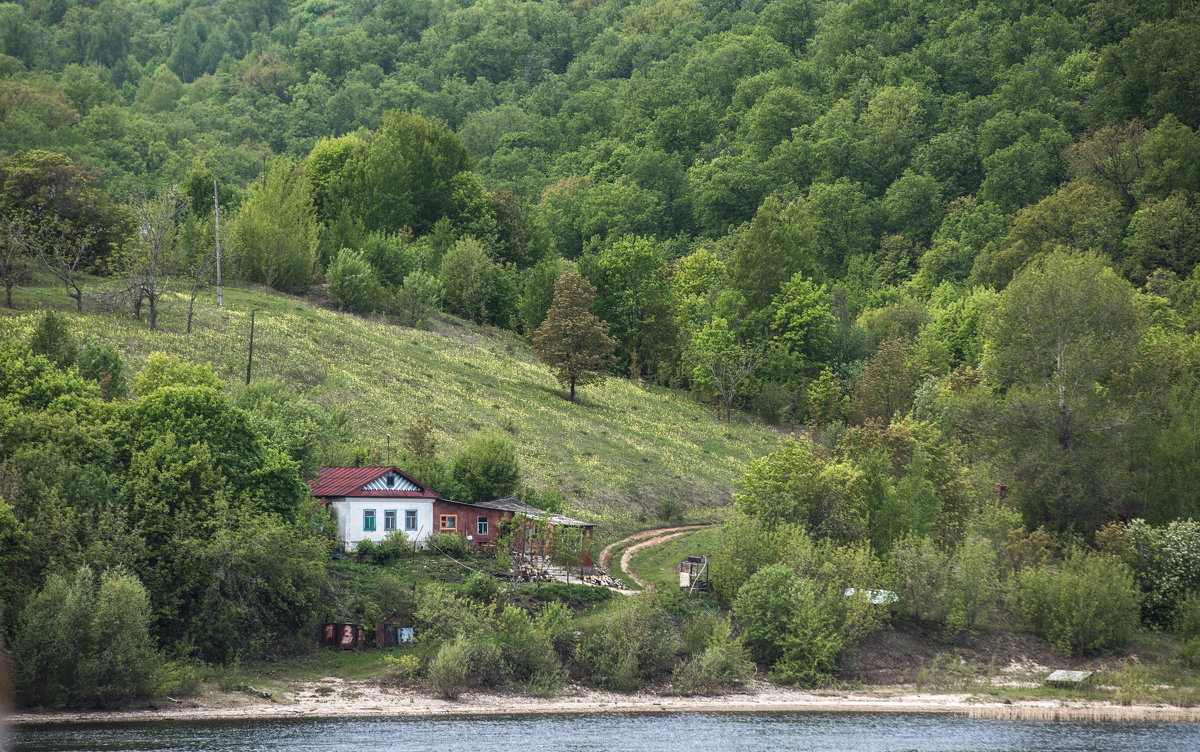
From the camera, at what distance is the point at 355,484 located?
59.8 metres

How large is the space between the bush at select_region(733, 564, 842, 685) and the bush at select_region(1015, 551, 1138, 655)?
11268mm

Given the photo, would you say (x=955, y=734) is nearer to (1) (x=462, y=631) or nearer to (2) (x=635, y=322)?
(1) (x=462, y=631)

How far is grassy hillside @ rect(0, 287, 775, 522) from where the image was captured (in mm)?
75562

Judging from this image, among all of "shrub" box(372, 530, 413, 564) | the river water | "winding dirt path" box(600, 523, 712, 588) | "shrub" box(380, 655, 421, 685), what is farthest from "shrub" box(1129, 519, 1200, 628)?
"shrub" box(380, 655, 421, 685)

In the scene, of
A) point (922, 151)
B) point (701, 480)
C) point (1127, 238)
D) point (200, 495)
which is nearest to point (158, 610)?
point (200, 495)

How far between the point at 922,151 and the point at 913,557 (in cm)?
9297

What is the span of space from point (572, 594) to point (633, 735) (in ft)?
35.6

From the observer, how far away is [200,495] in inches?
2056

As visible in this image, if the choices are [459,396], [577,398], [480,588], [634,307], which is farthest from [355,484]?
[634,307]

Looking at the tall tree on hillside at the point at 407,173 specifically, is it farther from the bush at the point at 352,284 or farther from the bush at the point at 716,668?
the bush at the point at 716,668

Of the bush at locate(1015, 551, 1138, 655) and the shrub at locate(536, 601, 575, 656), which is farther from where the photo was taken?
the bush at locate(1015, 551, 1138, 655)

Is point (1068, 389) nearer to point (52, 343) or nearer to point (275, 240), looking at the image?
point (52, 343)

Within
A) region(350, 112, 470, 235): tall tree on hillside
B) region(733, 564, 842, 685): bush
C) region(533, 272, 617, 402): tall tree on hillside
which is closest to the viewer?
region(733, 564, 842, 685): bush

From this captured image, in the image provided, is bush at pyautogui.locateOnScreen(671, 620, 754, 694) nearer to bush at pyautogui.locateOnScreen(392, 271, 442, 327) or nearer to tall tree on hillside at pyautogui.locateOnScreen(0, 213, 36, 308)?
tall tree on hillside at pyautogui.locateOnScreen(0, 213, 36, 308)
